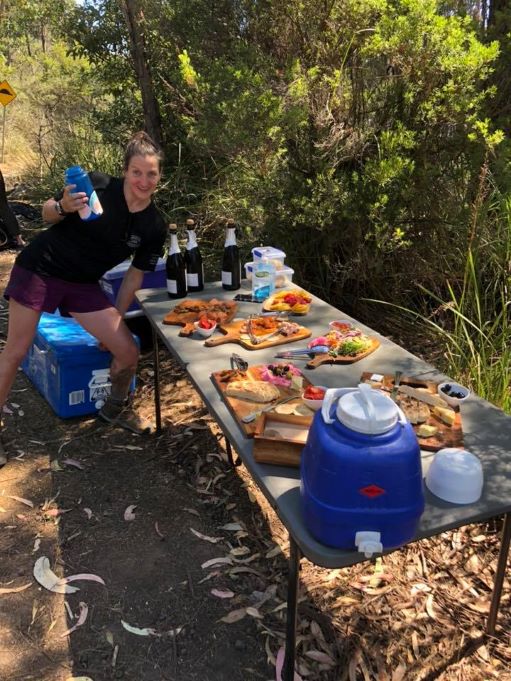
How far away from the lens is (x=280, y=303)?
126 inches

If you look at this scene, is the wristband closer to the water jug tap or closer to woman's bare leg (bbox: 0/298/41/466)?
woman's bare leg (bbox: 0/298/41/466)

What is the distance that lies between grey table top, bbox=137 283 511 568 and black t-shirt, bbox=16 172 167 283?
0.49 m

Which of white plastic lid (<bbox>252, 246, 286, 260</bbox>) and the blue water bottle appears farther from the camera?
white plastic lid (<bbox>252, 246, 286, 260</bbox>)

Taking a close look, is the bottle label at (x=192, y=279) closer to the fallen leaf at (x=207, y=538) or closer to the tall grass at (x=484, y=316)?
the tall grass at (x=484, y=316)

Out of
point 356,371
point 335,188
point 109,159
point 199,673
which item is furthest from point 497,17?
point 109,159

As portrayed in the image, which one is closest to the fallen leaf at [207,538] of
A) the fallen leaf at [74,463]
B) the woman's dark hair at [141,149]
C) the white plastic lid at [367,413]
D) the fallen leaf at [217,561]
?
the fallen leaf at [217,561]

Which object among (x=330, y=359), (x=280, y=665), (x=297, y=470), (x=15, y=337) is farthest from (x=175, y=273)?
(x=280, y=665)

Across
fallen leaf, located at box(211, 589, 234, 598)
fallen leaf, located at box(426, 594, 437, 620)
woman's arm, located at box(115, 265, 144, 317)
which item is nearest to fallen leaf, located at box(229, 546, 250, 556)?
fallen leaf, located at box(211, 589, 234, 598)

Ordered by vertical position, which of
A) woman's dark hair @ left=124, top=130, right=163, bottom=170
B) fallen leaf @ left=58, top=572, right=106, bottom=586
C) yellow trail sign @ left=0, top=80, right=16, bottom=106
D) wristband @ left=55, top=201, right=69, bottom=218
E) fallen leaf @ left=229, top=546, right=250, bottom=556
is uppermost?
yellow trail sign @ left=0, top=80, right=16, bottom=106

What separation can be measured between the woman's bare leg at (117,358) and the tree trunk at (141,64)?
3.23 m

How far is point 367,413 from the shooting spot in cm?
149

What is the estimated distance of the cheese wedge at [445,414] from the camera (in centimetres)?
203

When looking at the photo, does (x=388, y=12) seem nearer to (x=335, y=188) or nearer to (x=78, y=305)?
(x=335, y=188)

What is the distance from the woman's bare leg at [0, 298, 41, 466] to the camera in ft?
10.8
